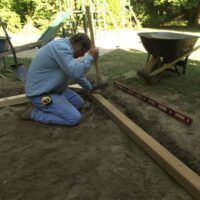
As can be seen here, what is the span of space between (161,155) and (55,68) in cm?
180

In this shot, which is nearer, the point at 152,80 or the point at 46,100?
the point at 46,100

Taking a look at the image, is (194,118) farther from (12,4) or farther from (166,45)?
(12,4)

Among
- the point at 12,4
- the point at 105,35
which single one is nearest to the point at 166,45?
the point at 105,35

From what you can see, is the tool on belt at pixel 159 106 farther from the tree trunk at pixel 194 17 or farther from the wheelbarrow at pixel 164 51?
the tree trunk at pixel 194 17

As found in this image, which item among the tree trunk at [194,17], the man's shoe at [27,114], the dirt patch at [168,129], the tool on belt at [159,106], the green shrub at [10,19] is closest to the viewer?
the dirt patch at [168,129]

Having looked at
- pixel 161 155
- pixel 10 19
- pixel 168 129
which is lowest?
pixel 10 19

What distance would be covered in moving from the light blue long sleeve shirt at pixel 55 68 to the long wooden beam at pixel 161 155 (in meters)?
0.70

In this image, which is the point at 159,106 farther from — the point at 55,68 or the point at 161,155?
the point at 55,68

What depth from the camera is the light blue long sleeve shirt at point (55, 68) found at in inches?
163

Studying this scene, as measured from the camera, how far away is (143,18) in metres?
17.5

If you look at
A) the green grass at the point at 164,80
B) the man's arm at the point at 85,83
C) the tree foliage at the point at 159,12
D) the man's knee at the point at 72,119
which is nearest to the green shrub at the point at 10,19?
the tree foliage at the point at 159,12

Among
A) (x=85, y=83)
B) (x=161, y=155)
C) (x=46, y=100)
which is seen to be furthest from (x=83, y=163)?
(x=85, y=83)

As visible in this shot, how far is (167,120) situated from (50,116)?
148cm

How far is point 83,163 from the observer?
3443mm
